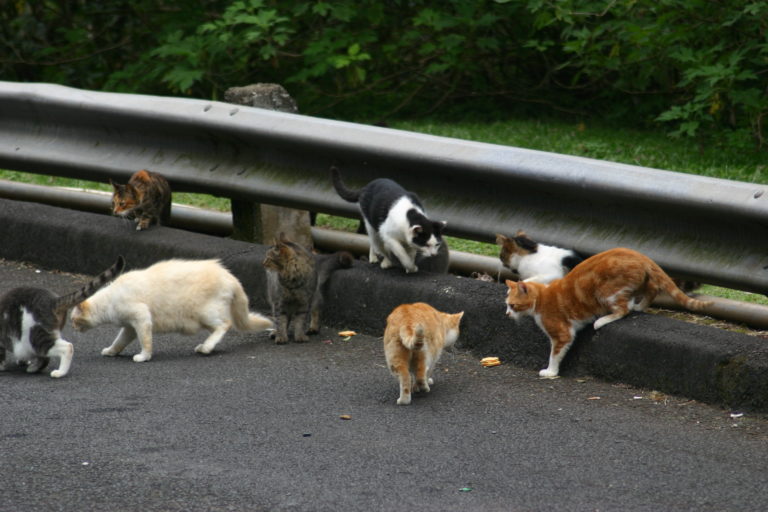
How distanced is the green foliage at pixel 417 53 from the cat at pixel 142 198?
300cm

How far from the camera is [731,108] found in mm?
9266

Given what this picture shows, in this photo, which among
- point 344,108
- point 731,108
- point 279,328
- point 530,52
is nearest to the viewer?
point 279,328

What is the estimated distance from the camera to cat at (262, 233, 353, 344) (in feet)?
20.9

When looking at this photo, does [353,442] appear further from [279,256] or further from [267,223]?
[267,223]

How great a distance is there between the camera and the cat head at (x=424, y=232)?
6340mm

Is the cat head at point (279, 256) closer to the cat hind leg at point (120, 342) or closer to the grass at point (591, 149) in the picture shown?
the cat hind leg at point (120, 342)

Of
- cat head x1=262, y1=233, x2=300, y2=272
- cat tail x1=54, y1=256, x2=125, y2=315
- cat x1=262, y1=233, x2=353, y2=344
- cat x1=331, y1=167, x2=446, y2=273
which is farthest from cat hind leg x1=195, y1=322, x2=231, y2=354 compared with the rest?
cat x1=331, y1=167, x2=446, y2=273

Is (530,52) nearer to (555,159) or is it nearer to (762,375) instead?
(555,159)

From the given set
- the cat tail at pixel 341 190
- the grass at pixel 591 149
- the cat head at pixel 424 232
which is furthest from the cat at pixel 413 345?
the grass at pixel 591 149

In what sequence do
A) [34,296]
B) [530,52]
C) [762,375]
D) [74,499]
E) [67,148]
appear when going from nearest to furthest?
[74,499], [762,375], [34,296], [67,148], [530,52]

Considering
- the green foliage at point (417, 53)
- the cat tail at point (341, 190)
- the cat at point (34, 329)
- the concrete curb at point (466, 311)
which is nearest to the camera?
the concrete curb at point (466, 311)

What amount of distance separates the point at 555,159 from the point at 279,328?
1796 mm

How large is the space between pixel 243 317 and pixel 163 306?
0.47 metres

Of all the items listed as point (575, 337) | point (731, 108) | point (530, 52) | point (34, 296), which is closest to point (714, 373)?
point (575, 337)
